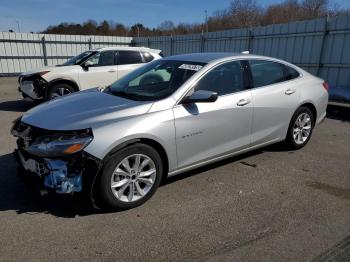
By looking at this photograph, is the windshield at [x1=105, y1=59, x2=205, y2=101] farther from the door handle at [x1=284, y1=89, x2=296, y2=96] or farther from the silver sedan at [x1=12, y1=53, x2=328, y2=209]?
the door handle at [x1=284, y1=89, x2=296, y2=96]

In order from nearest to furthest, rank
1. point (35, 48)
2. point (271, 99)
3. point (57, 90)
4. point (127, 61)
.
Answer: point (271, 99)
point (57, 90)
point (127, 61)
point (35, 48)

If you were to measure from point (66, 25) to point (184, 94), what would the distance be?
7871cm

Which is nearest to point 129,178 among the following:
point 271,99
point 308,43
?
point 271,99

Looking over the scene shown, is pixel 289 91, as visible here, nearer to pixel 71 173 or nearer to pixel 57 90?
pixel 71 173

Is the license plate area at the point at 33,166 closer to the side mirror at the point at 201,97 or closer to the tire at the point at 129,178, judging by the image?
the tire at the point at 129,178

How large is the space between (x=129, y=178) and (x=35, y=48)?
1770 centimetres

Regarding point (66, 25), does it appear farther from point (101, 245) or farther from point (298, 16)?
point (101, 245)

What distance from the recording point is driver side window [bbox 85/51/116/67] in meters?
9.36

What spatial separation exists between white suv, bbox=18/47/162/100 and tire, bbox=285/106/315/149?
19.4 feet

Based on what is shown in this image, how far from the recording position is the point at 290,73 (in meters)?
5.11

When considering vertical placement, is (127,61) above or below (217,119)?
above

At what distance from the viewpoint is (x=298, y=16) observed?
50438 millimetres

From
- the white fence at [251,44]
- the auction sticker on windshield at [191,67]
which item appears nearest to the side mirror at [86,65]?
the auction sticker on windshield at [191,67]

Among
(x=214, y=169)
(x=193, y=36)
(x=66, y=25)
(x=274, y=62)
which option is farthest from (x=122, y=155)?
(x=66, y=25)
